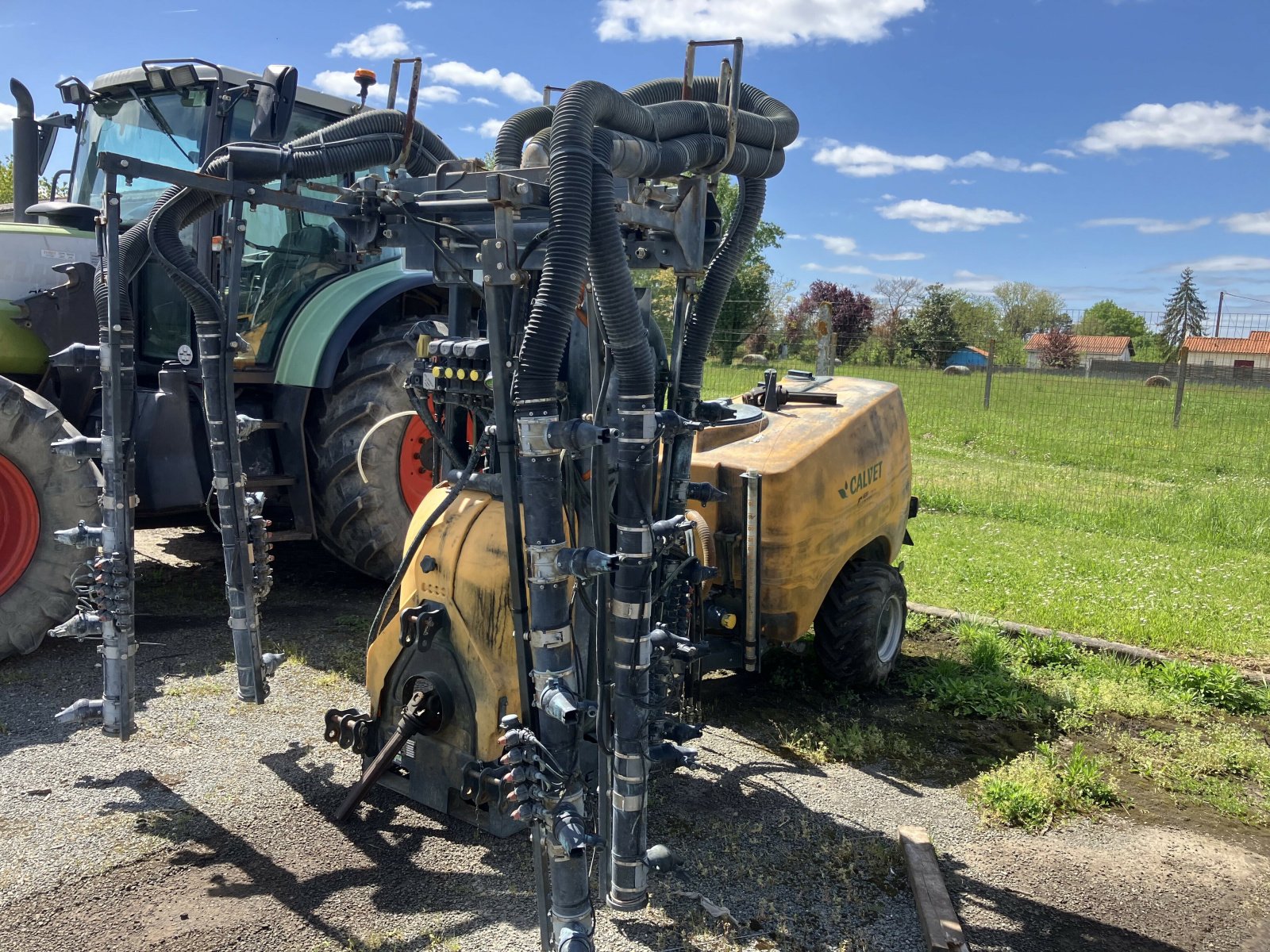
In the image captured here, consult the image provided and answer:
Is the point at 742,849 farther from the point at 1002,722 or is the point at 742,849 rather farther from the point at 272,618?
the point at 272,618

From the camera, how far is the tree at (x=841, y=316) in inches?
683

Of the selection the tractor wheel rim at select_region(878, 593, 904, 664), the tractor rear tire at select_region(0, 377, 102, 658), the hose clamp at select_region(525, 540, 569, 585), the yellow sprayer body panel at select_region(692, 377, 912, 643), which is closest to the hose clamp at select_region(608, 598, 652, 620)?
the hose clamp at select_region(525, 540, 569, 585)

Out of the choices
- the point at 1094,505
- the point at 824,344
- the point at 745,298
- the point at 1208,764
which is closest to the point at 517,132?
the point at 1208,764

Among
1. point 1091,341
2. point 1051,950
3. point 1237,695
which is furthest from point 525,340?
point 1091,341

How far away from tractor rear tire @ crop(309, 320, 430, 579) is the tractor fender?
15 cm

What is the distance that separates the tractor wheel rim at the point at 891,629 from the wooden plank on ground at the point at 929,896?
1.52 m

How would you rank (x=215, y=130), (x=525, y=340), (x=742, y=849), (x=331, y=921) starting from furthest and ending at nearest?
1. (x=215, y=130)
2. (x=742, y=849)
3. (x=331, y=921)
4. (x=525, y=340)

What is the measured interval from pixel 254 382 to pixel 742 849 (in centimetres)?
384

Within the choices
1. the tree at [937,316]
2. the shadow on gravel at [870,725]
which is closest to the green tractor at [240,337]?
the shadow on gravel at [870,725]

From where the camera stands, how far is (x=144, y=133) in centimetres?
584

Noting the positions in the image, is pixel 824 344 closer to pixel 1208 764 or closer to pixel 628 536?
pixel 1208 764

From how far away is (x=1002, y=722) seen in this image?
4.84 m

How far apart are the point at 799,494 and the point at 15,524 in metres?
3.81

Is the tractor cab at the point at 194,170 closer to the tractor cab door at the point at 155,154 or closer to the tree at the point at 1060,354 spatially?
the tractor cab door at the point at 155,154
